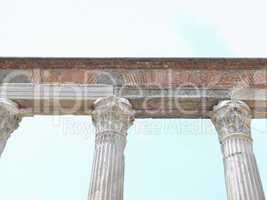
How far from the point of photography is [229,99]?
14.7m

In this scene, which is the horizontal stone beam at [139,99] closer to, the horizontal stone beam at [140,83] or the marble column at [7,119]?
the horizontal stone beam at [140,83]

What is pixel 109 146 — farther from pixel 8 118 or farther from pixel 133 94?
pixel 8 118

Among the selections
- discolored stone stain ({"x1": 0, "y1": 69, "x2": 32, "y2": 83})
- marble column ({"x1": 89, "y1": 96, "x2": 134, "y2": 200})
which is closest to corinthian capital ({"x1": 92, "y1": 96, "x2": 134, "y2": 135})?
marble column ({"x1": 89, "y1": 96, "x2": 134, "y2": 200})

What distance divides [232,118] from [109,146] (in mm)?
3896

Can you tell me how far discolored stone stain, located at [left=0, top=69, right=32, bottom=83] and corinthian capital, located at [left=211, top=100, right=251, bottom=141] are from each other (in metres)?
6.46

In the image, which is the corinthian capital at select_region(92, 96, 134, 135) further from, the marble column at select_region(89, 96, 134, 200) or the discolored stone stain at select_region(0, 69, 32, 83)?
the discolored stone stain at select_region(0, 69, 32, 83)

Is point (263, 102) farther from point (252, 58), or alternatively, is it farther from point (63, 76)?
point (63, 76)

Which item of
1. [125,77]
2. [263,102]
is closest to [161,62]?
[125,77]

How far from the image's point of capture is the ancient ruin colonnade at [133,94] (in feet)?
43.0

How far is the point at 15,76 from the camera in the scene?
617 inches

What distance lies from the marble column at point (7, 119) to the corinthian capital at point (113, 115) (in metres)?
2.54

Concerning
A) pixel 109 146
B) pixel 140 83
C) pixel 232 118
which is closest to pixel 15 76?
pixel 140 83

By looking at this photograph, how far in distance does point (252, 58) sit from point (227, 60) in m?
0.86

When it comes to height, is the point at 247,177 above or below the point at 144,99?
below
